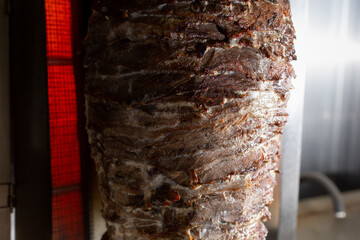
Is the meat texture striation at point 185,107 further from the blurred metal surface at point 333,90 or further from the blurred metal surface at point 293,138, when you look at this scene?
the blurred metal surface at point 333,90

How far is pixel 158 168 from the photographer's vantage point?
0.90 m

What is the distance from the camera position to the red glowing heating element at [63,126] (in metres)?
1.23

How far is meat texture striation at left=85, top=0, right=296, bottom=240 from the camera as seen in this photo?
33.5 inches

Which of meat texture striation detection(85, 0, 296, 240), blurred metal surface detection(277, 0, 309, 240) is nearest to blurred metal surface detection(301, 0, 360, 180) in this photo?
blurred metal surface detection(277, 0, 309, 240)

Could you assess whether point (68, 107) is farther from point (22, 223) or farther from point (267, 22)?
point (267, 22)

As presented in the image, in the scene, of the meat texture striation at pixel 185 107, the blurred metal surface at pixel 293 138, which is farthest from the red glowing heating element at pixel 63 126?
the blurred metal surface at pixel 293 138

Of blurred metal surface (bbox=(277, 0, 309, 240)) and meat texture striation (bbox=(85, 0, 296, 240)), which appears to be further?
blurred metal surface (bbox=(277, 0, 309, 240))

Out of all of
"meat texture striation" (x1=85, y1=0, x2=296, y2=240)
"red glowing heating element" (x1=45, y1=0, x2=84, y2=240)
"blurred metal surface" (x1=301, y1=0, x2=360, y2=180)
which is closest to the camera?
"meat texture striation" (x1=85, y1=0, x2=296, y2=240)

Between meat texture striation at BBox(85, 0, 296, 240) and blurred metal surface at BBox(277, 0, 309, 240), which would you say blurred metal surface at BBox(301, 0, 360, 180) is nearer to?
blurred metal surface at BBox(277, 0, 309, 240)

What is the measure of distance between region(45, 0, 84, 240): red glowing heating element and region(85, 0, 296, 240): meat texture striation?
0.33 meters

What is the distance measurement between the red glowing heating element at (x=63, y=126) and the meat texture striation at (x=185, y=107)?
0.33 meters

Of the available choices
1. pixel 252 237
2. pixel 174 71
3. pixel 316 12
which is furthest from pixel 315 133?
pixel 174 71

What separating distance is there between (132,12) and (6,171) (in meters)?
1.01

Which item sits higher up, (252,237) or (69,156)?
(69,156)
